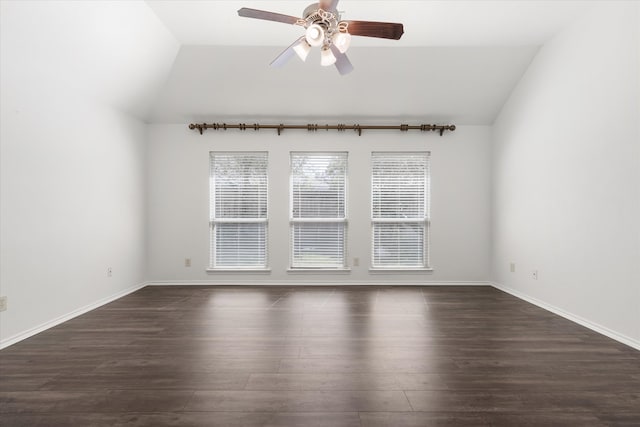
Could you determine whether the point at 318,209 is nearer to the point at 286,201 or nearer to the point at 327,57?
the point at 286,201

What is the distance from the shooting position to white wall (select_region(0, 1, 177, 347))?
297 cm

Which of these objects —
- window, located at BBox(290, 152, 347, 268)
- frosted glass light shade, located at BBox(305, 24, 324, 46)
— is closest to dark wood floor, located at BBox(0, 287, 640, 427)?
window, located at BBox(290, 152, 347, 268)

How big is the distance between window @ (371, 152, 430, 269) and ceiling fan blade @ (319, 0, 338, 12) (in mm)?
3191

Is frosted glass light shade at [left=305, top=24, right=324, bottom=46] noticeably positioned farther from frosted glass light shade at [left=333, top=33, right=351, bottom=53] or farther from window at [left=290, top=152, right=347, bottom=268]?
window at [left=290, top=152, right=347, bottom=268]

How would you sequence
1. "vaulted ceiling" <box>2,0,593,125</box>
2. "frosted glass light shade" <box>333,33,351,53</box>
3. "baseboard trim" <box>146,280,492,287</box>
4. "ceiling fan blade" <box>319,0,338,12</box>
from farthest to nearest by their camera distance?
"baseboard trim" <box>146,280,492,287</box>, "vaulted ceiling" <box>2,0,593,125</box>, "frosted glass light shade" <box>333,33,351,53</box>, "ceiling fan blade" <box>319,0,338,12</box>

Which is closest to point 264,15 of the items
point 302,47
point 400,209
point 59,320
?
point 302,47

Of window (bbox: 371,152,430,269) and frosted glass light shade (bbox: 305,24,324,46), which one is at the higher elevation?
frosted glass light shade (bbox: 305,24,324,46)

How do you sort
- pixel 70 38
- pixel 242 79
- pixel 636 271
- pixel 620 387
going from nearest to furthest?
Answer: pixel 620 387 < pixel 636 271 < pixel 70 38 < pixel 242 79

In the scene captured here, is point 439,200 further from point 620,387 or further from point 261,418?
point 261,418

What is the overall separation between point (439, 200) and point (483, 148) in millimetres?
1052

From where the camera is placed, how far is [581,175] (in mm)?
3574

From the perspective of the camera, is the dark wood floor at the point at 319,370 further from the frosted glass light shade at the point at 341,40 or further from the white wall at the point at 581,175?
the frosted glass light shade at the point at 341,40

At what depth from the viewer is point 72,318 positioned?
12.3 ft

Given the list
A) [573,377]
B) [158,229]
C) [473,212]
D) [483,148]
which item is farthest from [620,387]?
[158,229]
